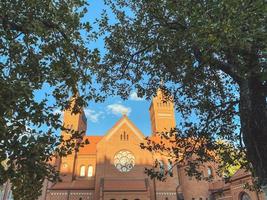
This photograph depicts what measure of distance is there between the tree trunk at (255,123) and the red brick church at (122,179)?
3055 centimetres

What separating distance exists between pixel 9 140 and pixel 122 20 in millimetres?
6959

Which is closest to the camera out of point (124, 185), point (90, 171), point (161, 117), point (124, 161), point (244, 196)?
point (244, 196)

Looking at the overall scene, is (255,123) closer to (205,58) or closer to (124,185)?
(205,58)

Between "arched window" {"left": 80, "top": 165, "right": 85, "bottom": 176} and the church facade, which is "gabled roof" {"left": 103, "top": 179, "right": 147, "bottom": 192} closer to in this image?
the church facade

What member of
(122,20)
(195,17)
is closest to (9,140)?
(195,17)

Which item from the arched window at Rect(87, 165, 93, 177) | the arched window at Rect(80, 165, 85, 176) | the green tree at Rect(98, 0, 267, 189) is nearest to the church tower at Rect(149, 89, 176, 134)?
the arched window at Rect(87, 165, 93, 177)

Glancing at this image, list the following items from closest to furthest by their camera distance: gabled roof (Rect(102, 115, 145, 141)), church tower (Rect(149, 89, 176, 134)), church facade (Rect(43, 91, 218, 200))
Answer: church facade (Rect(43, 91, 218, 200)) < gabled roof (Rect(102, 115, 145, 141)) < church tower (Rect(149, 89, 176, 134))

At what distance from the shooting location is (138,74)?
441 inches

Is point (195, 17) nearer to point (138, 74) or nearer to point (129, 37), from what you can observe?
point (129, 37)

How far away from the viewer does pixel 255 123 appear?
281 inches

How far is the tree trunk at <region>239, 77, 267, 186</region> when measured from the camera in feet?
22.8

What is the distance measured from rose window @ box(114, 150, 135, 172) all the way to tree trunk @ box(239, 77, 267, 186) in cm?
3607

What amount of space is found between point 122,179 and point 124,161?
2.85 meters

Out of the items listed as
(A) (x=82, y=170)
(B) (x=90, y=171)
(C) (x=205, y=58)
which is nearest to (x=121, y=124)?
(B) (x=90, y=171)
